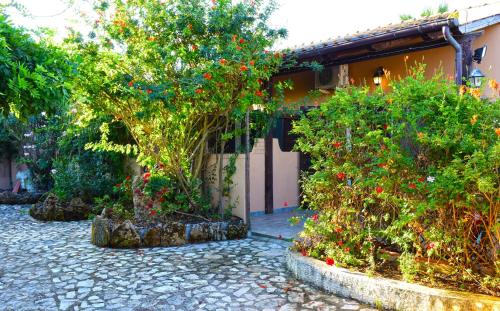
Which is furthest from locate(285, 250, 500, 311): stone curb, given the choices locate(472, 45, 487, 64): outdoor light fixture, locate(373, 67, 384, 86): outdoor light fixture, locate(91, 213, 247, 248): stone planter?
locate(472, 45, 487, 64): outdoor light fixture

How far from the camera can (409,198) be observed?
4344 millimetres

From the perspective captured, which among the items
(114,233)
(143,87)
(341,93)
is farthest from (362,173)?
(114,233)

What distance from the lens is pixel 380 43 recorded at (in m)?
6.83

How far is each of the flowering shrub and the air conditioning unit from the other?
→ 3.62m

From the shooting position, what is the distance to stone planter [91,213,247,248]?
6852 millimetres

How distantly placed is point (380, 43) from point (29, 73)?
535 centimetres

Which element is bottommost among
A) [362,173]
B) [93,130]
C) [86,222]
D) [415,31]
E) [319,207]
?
[86,222]

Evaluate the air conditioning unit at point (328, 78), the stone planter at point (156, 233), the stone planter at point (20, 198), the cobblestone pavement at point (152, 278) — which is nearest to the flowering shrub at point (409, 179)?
the cobblestone pavement at point (152, 278)

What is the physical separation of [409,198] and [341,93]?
144cm

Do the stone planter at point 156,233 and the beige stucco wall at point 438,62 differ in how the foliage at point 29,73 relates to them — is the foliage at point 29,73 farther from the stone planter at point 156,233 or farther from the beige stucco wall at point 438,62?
the beige stucco wall at point 438,62

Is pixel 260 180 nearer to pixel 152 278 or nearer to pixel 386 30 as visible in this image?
pixel 386 30

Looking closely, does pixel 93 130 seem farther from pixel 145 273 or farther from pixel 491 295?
pixel 491 295

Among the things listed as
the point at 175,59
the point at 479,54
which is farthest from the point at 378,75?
the point at 175,59

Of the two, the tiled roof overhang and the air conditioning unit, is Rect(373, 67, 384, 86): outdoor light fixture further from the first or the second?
the tiled roof overhang
